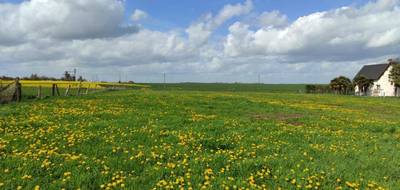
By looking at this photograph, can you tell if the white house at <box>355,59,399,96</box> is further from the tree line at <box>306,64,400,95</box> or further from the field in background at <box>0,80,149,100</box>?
the field in background at <box>0,80,149,100</box>

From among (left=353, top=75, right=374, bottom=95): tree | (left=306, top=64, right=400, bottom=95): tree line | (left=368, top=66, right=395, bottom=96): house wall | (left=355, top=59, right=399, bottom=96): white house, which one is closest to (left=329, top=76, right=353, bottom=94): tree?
(left=306, top=64, right=400, bottom=95): tree line

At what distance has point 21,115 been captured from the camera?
587 inches

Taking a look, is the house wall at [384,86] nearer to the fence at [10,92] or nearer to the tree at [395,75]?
the tree at [395,75]

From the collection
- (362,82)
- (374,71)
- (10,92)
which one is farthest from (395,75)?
(10,92)

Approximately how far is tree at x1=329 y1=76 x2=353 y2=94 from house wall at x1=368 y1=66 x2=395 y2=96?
5851 mm

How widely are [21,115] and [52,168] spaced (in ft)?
30.5

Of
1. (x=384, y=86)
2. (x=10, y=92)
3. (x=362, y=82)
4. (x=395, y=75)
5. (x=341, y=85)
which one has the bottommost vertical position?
(x=10, y=92)

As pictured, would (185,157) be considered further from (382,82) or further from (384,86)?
(382,82)

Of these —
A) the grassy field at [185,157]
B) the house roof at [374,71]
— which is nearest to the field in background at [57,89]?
the grassy field at [185,157]

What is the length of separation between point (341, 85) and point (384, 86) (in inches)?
380

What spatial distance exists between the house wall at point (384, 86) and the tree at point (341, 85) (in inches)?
230

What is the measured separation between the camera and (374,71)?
3246 inches

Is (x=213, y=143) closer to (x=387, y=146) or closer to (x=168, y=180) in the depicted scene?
(x=168, y=180)

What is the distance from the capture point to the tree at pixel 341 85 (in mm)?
80912
